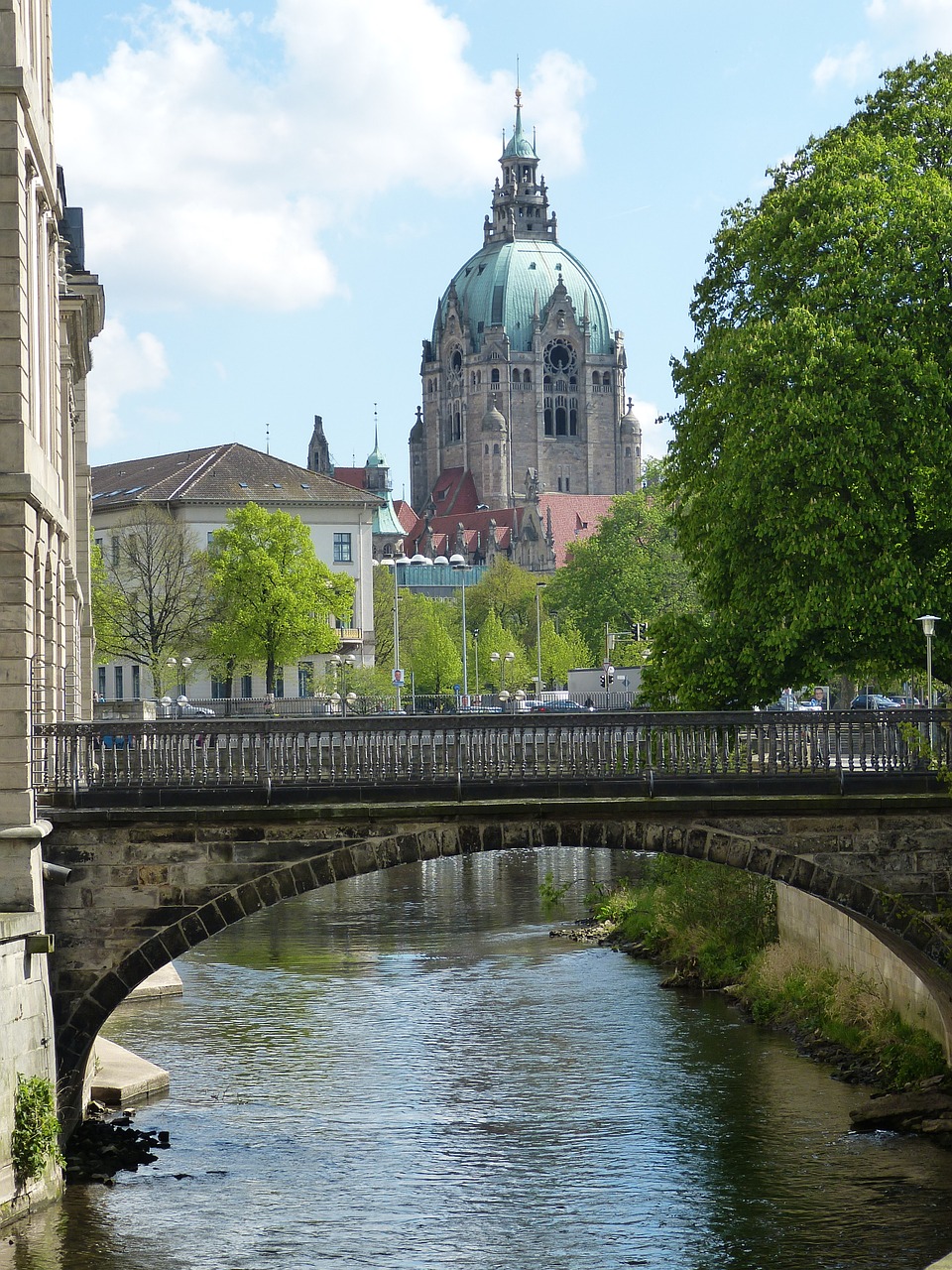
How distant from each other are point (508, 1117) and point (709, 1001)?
972cm

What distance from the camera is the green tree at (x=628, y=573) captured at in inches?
4375

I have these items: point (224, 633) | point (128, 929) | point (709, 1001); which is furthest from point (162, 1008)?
point (224, 633)

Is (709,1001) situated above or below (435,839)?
below

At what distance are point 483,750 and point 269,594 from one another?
2115 inches

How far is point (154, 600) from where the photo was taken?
85.8 m

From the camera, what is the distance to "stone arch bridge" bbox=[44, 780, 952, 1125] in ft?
86.0

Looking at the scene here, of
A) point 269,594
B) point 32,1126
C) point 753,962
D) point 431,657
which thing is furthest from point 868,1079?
point 431,657

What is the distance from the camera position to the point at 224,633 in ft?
262

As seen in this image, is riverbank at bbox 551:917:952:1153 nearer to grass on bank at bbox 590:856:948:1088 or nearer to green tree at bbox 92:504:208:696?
grass on bank at bbox 590:856:948:1088

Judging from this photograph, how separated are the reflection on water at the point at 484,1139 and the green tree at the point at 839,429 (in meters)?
7.37

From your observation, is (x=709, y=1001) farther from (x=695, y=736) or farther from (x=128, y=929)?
(x=128, y=929)

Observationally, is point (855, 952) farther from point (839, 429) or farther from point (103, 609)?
point (103, 609)

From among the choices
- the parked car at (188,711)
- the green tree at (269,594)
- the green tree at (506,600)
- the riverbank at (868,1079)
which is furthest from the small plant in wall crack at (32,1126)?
the green tree at (506,600)

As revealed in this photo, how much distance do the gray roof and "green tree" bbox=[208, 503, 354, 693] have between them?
14.8 meters
